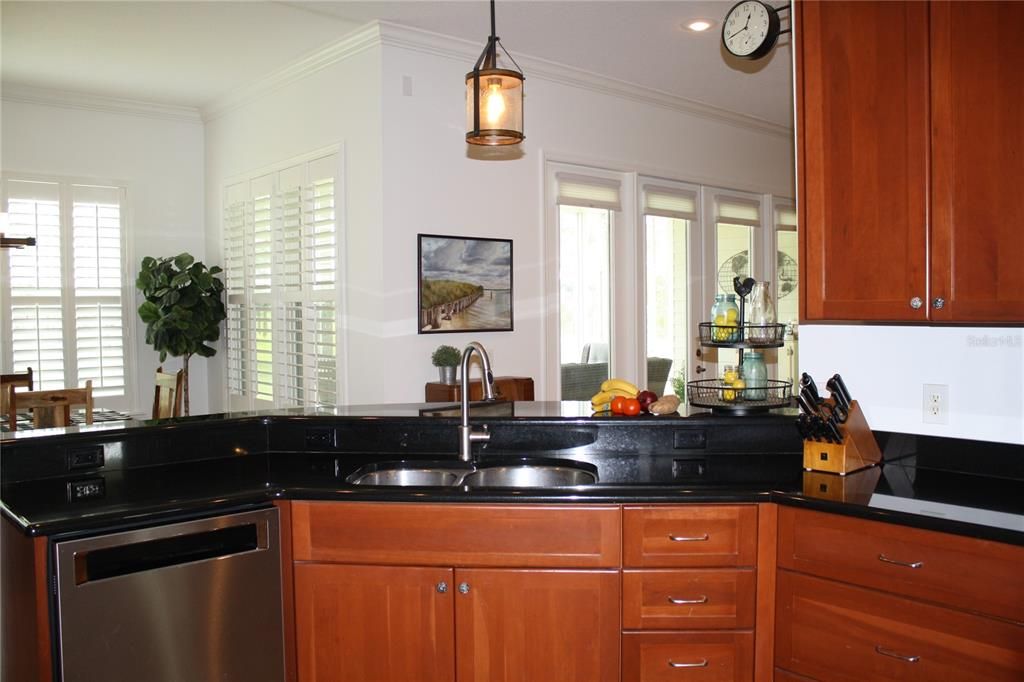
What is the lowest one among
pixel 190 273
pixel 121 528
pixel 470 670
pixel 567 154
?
pixel 470 670

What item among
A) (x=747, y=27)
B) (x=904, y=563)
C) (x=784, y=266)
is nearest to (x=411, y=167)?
(x=747, y=27)

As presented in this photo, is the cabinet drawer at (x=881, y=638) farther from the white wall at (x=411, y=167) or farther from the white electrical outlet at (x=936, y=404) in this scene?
the white wall at (x=411, y=167)

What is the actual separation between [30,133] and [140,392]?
200 cm

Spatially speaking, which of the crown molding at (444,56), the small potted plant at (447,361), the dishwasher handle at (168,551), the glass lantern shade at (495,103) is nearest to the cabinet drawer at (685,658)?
the dishwasher handle at (168,551)

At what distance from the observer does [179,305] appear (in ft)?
19.9

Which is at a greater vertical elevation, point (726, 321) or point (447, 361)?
point (726, 321)

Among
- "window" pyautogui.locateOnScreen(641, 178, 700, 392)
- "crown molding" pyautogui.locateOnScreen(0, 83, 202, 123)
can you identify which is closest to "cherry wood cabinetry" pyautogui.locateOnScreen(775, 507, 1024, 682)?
"window" pyautogui.locateOnScreen(641, 178, 700, 392)

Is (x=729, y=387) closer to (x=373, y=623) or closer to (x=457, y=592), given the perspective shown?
(x=457, y=592)

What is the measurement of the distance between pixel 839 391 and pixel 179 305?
16.0 ft

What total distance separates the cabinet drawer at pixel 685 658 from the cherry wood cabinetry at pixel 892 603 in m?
0.12

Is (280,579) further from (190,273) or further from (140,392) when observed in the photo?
(140,392)

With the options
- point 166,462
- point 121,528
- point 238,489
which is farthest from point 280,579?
point 166,462

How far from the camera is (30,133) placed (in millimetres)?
6012

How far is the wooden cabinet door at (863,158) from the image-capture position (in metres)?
2.26
